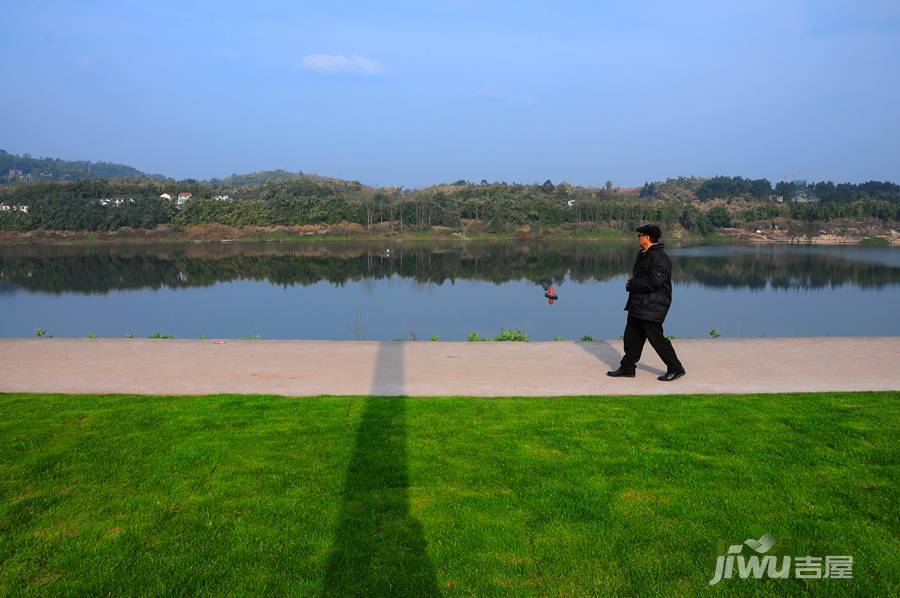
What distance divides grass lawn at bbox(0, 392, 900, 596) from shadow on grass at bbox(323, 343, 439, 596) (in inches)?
0.5

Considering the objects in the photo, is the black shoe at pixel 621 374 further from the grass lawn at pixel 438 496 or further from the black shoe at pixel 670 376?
the grass lawn at pixel 438 496

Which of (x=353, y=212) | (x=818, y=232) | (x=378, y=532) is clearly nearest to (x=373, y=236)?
(x=353, y=212)

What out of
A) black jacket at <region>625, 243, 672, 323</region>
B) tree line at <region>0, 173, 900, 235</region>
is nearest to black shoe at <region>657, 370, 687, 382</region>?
black jacket at <region>625, 243, 672, 323</region>

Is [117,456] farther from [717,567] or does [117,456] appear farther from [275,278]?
[275,278]

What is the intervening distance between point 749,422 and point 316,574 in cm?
A: 371

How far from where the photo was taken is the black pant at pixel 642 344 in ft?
22.3

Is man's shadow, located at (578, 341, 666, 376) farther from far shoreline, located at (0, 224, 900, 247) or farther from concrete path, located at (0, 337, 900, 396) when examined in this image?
far shoreline, located at (0, 224, 900, 247)

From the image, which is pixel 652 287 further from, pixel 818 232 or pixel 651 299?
pixel 818 232

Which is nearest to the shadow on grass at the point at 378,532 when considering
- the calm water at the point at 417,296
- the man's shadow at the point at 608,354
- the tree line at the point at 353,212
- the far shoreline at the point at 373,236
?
the man's shadow at the point at 608,354

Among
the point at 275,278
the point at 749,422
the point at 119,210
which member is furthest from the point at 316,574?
the point at 119,210

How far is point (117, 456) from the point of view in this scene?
4598 millimetres

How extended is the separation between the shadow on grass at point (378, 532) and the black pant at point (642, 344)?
2963 millimetres

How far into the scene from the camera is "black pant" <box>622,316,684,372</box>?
22.3 feet

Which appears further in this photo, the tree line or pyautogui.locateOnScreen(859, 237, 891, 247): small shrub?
the tree line
